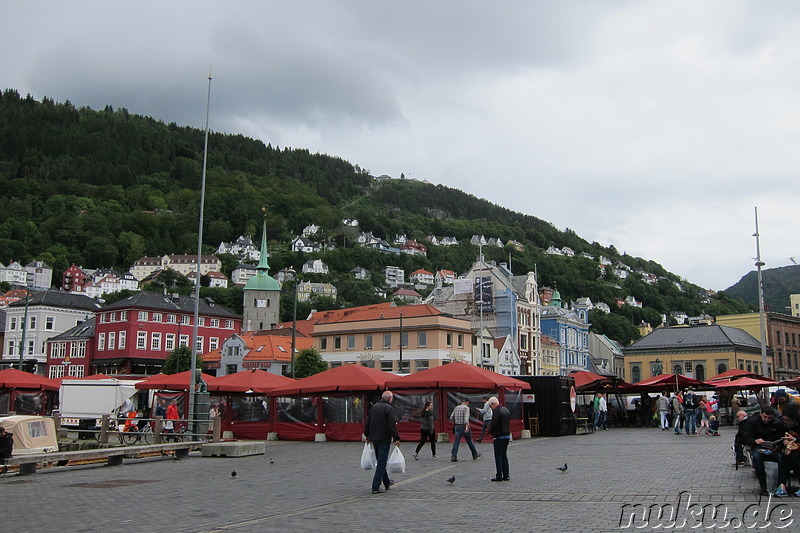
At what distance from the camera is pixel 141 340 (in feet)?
276

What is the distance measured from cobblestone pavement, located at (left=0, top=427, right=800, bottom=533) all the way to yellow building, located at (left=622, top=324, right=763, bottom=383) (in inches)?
2417

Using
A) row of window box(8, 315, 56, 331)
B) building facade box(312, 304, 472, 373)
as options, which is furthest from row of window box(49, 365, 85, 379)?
building facade box(312, 304, 472, 373)

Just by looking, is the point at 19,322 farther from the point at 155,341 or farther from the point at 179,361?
the point at 179,361

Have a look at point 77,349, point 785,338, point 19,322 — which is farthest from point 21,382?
point 785,338

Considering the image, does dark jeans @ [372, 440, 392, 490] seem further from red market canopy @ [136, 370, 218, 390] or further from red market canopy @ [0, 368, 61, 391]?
red market canopy @ [0, 368, 61, 391]

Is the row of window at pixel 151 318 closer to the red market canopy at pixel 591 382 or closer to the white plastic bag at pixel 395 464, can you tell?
the red market canopy at pixel 591 382

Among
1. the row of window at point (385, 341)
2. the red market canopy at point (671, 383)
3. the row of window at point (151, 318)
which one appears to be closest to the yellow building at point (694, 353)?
the row of window at point (385, 341)

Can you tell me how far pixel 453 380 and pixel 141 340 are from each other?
212ft

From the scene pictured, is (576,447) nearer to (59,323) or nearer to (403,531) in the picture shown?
(403,531)

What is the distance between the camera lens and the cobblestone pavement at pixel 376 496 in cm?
1034

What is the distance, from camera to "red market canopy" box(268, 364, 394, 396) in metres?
28.3

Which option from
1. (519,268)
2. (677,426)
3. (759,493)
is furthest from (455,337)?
(519,268)

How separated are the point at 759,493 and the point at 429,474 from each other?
6.99 metres

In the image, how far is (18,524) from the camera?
424 inches
